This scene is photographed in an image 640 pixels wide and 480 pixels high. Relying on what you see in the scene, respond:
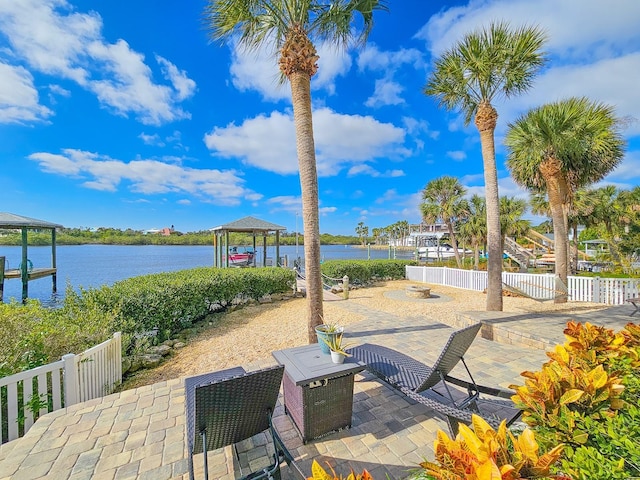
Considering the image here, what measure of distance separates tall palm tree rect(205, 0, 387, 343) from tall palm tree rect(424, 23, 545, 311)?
2.94m

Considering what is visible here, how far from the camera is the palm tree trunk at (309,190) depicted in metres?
4.96

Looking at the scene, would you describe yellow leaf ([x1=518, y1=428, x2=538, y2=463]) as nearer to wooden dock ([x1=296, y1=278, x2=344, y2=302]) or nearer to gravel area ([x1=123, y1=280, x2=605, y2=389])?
gravel area ([x1=123, y1=280, x2=605, y2=389])

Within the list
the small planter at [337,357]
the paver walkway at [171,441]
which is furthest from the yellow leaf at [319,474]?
the small planter at [337,357]

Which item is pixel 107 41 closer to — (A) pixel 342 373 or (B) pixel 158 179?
(A) pixel 342 373

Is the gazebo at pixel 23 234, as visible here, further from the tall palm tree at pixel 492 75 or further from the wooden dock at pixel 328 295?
the tall palm tree at pixel 492 75

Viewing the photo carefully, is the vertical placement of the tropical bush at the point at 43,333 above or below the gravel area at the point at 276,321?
above

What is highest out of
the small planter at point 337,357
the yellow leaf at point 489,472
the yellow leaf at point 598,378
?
the yellow leaf at point 489,472

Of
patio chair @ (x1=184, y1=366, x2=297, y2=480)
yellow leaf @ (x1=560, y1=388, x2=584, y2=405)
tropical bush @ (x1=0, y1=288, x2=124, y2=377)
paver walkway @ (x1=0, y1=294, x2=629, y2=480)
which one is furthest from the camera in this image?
tropical bush @ (x1=0, y1=288, x2=124, y2=377)

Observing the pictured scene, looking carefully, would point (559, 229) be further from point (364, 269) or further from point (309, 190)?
point (309, 190)

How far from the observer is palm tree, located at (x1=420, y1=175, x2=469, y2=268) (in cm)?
2042

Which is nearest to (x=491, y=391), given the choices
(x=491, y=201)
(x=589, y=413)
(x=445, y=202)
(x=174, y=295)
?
(x=589, y=413)

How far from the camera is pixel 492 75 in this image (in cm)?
674

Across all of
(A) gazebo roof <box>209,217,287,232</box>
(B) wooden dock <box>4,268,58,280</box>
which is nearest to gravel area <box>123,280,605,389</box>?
(A) gazebo roof <box>209,217,287,232</box>

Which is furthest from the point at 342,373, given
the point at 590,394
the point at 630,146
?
the point at 630,146
